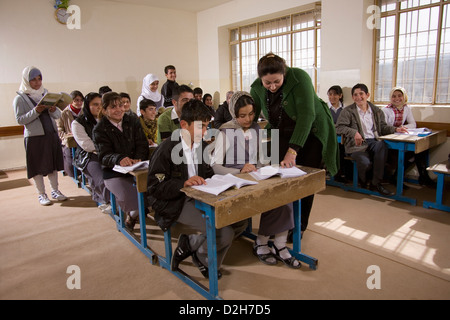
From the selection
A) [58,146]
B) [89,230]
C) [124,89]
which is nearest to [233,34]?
[124,89]

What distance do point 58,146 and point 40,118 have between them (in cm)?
36

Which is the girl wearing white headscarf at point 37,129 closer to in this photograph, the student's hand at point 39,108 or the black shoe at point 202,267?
the student's hand at point 39,108

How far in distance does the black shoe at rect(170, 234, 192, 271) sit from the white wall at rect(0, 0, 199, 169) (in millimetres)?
4903

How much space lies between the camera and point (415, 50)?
4398 millimetres

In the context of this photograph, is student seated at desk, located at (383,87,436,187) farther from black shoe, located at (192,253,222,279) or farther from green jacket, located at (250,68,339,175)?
black shoe, located at (192,253,222,279)

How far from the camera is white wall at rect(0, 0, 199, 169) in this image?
5.54 meters

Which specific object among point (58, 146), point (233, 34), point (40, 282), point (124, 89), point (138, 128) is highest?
point (233, 34)

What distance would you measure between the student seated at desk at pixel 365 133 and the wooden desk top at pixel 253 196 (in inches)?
79.4

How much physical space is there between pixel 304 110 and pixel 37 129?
9.71 ft

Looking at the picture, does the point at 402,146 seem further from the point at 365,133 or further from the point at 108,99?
the point at 108,99

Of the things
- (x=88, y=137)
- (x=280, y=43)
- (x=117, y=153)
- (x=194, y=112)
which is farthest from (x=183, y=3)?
(x=194, y=112)

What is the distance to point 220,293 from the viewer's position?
2.02 metres

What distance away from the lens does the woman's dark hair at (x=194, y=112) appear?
1.92 meters
